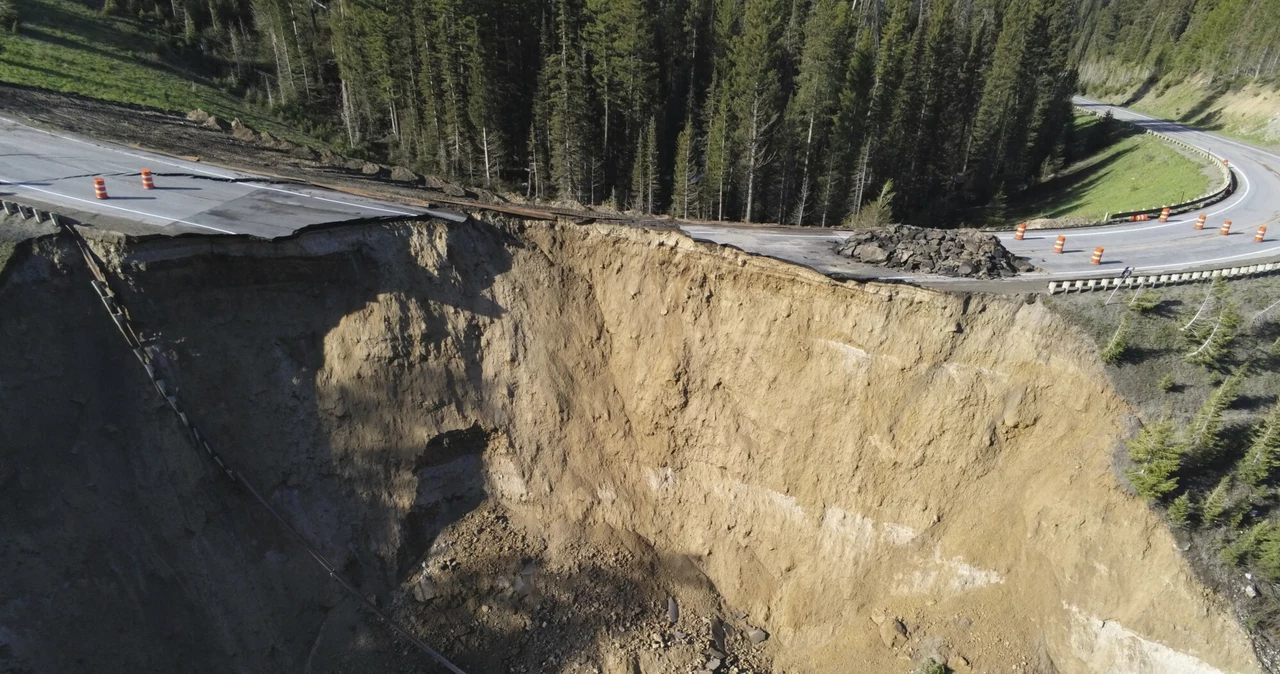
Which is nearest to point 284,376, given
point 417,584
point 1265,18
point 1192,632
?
point 417,584

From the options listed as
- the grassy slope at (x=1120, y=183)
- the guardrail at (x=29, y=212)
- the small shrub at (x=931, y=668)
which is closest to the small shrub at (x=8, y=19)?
the guardrail at (x=29, y=212)

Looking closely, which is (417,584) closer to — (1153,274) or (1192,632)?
(1192,632)

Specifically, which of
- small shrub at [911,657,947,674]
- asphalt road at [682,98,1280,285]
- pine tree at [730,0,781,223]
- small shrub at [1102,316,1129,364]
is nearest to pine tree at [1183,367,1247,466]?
small shrub at [1102,316,1129,364]

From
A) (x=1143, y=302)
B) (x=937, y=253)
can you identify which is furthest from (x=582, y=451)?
(x=1143, y=302)

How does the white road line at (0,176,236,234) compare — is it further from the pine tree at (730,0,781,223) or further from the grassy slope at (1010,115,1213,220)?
the grassy slope at (1010,115,1213,220)

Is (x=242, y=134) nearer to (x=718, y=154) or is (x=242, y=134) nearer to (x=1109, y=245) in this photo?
(x=718, y=154)

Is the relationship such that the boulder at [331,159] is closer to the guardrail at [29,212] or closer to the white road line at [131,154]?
the white road line at [131,154]

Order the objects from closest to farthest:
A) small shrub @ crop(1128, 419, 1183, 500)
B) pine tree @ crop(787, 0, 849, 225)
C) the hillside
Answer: small shrub @ crop(1128, 419, 1183, 500), pine tree @ crop(787, 0, 849, 225), the hillside
